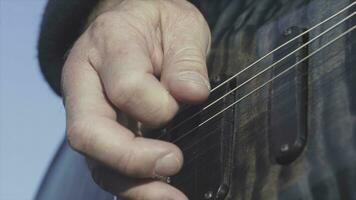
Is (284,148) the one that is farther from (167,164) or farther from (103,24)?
(103,24)

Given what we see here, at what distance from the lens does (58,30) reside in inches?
44.9

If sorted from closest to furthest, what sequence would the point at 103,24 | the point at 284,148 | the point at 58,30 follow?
the point at 284,148, the point at 103,24, the point at 58,30

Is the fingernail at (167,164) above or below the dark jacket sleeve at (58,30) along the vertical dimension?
above

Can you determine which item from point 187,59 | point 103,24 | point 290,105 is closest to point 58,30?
point 103,24

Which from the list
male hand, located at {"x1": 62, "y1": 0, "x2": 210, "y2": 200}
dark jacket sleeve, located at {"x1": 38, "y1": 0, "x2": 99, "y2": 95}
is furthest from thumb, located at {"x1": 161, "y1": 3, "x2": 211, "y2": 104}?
dark jacket sleeve, located at {"x1": 38, "y1": 0, "x2": 99, "y2": 95}

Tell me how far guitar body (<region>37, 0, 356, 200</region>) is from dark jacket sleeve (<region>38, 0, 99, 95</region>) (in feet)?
0.91

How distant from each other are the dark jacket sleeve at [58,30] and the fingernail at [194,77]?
419 millimetres

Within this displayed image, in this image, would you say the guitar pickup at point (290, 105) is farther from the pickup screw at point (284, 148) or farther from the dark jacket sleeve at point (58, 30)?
the dark jacket sleeve at point (58, 30)

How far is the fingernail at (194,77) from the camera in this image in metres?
0.72

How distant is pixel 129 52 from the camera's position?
757 mm

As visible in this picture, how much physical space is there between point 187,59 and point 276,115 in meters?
0.12

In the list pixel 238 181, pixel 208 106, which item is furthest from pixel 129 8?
pixel 238 181

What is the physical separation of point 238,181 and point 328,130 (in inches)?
5.2

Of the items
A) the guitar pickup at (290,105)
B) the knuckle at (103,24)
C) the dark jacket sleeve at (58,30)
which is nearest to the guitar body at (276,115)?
the guitar pickup at (290,105)
